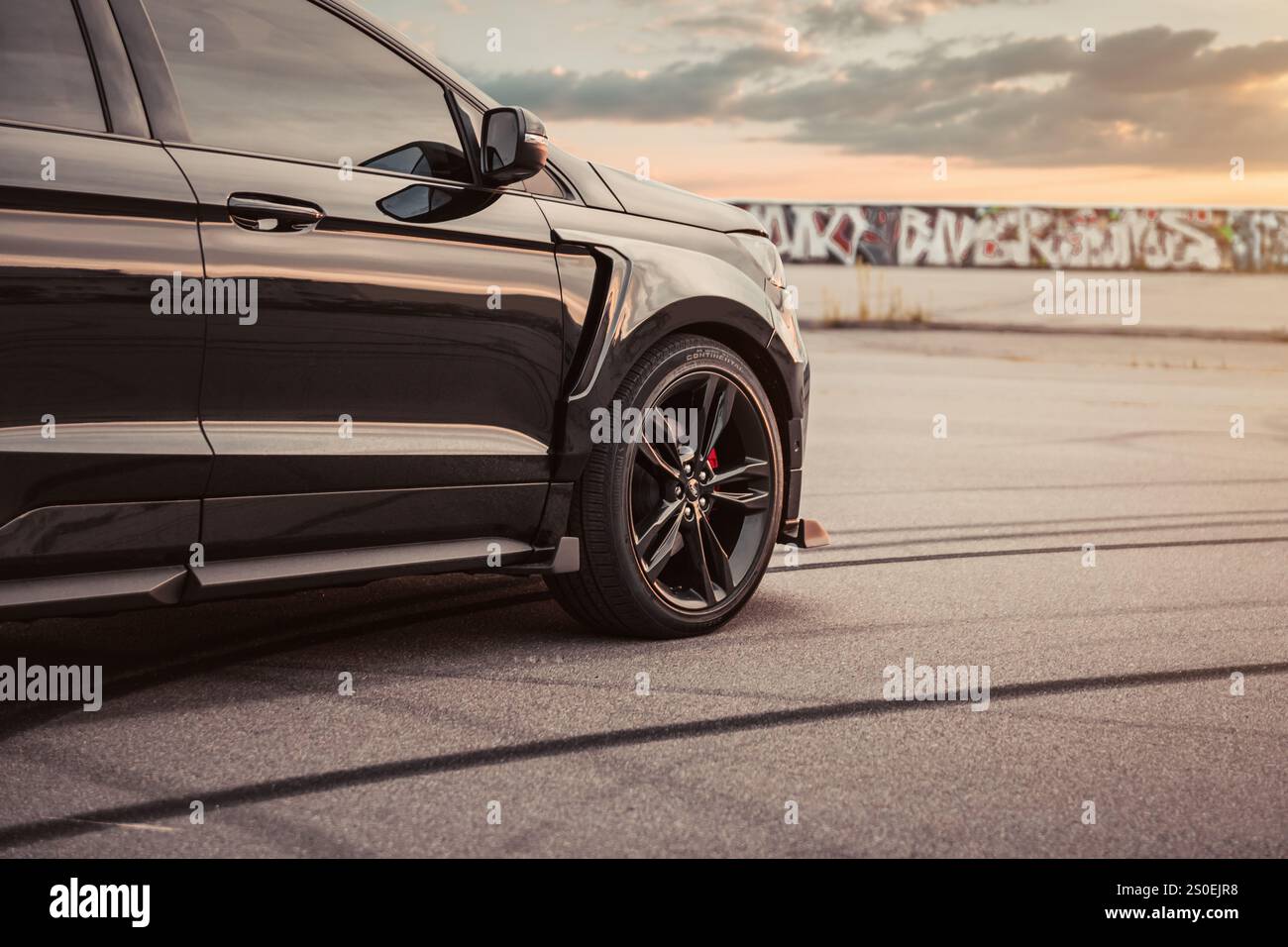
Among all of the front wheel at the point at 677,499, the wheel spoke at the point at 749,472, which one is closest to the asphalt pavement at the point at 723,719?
the front wheel at the point at 677,499

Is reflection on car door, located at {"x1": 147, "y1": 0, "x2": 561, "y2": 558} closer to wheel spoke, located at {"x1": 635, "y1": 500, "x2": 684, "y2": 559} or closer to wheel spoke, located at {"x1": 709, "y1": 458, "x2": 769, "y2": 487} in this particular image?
wheel spoke, located at {"x1": 635, "y1": 500, "x2": 684, "y2": 559}

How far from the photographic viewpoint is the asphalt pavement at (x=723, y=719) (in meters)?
3.13

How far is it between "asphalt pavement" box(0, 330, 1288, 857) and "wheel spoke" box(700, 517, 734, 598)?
0.17 metres

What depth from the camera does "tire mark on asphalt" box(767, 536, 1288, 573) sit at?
21.2 ft

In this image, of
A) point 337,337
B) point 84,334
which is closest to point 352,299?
point 337,337

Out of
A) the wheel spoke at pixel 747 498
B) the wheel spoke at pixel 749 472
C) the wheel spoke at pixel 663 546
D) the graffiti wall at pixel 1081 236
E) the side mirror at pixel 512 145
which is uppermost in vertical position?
the graffiti wall at pixel 1081 236

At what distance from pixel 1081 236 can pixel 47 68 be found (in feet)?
165

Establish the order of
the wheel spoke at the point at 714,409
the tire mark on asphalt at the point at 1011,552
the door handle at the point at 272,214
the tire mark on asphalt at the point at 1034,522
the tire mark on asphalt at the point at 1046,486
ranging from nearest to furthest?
the door handle at the point at 272,214
the wheel spoke at the point at 714,409
the tire mark on asphalt at the point at 1011,552
the tire mark on asphalt at the point at 1034,522
the tire mark on asphalt at the point at 1046,486

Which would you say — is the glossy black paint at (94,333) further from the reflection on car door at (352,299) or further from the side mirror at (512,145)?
the side mirror at (512,145)

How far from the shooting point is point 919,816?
322cm

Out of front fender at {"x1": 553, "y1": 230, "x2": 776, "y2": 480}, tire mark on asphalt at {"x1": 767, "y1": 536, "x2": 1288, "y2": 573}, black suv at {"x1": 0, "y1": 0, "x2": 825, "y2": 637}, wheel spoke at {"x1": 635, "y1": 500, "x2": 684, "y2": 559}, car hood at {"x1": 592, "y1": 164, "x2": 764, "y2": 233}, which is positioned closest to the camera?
black suv at {"x1": 0, "y1": 0, "x2": 825, "y2": 637}

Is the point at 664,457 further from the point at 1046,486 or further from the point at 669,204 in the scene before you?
the point at 1046,486

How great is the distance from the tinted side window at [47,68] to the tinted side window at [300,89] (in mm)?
248

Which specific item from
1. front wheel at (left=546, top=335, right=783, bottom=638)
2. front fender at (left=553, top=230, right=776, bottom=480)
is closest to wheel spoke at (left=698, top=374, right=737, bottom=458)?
front wheel at (left=546, top=335, right=783, bottom=638)
